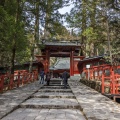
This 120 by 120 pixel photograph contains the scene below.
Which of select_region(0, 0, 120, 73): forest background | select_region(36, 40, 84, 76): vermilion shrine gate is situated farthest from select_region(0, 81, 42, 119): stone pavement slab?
select_region(36, 40, 84, 76): vermilion shrine gate

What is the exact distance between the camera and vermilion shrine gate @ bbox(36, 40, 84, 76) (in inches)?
1087

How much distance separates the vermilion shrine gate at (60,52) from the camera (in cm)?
2761

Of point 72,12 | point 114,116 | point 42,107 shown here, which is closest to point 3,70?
point 72,12

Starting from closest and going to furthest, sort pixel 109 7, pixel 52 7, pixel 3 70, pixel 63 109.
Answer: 1. pixel 63 109
2. pixel 109 7
3. pixel 52 7
4. pixel 3 70

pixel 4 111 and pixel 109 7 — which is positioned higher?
pixel 109 7

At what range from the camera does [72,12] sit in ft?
67.7

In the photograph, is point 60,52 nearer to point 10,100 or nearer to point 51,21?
point 51,21

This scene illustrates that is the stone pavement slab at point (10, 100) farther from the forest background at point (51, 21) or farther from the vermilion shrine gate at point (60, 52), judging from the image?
the vermilion shrine gate at point (60, 52)

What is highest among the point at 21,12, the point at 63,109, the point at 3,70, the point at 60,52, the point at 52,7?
the point at 52,7

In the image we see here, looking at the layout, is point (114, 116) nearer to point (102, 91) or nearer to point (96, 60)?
point (102, 91)

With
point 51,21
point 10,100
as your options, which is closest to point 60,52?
point 51,21

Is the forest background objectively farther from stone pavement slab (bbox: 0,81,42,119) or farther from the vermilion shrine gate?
the vermilion shrine gate

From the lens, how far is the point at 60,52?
28703mm

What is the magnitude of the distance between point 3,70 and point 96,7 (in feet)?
42.3
